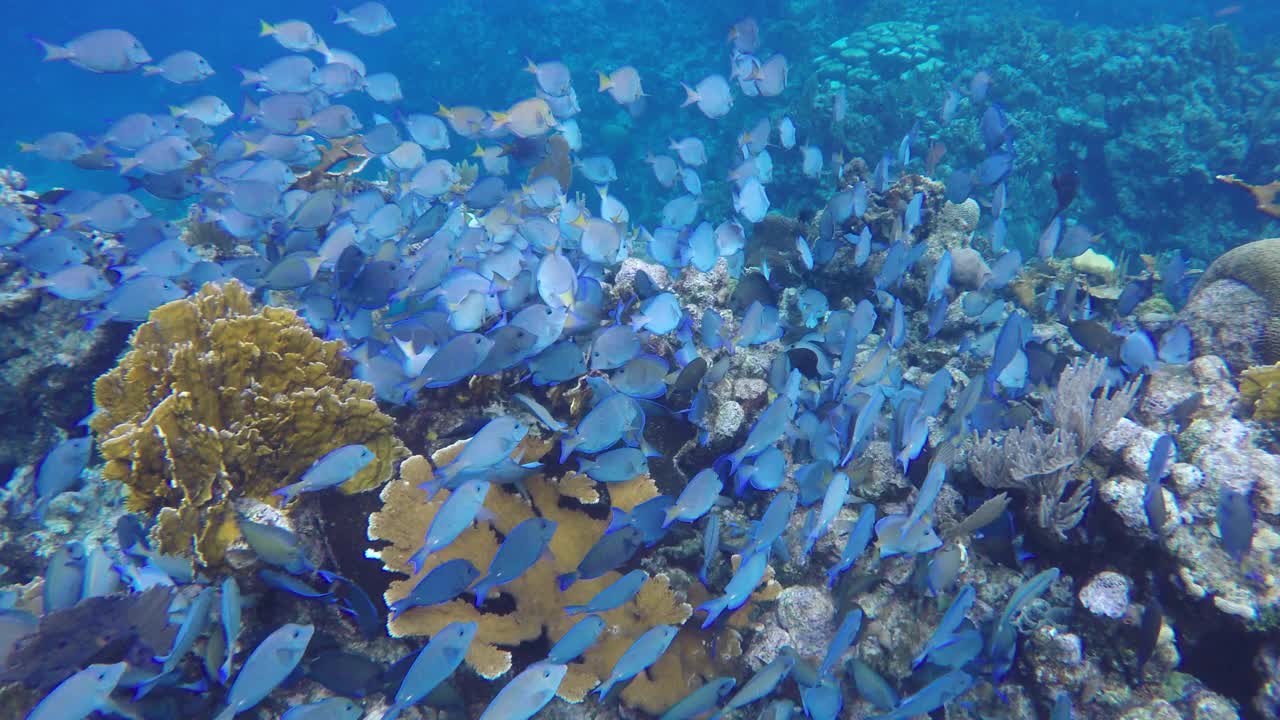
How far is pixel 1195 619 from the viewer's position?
3424 millimetres

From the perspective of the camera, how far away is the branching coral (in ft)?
12.0

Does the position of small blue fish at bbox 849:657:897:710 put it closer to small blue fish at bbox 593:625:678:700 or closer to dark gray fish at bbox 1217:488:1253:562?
small blue fish at bbox 593:625:678:700

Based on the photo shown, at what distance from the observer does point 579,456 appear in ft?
12.1

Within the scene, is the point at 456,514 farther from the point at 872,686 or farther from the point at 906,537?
the point at 906,537

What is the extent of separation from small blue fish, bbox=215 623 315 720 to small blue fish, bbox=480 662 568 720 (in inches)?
31.7

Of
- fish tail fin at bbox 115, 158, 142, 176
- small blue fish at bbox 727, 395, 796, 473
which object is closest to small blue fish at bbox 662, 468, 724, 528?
small blue fish at bbox 727, 395, 796, 473

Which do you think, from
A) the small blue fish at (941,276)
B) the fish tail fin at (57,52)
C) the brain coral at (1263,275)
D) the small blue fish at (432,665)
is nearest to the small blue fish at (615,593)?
the small blue fish at (432,665)

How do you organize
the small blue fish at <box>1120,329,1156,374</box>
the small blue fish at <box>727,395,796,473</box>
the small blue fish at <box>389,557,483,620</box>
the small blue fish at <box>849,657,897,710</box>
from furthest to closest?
the small blue fish at <box>1120,329,1156,374</box>, the small blue fish at <box>727,395,796,473</box>, the small blue fish at <box>849,657,897,710</box>, the small blue fish at <box>389,557,483,620</box>

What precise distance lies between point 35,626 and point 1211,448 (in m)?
6.88

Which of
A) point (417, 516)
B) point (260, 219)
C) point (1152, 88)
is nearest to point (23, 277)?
point (260, 219)

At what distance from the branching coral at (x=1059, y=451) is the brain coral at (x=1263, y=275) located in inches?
104

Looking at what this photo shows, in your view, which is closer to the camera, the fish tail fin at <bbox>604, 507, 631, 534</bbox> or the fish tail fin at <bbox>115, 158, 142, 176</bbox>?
the fish tail fin at <bbox>604, 507, 631, 534</bbox>

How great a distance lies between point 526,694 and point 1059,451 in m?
3.52

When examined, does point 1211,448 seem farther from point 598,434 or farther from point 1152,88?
point 1152,88
